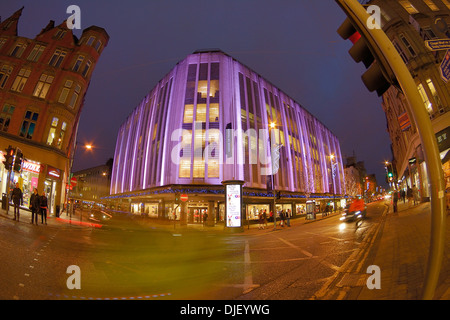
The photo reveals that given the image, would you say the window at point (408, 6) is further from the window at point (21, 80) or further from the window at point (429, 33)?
the window at point (21, 80)

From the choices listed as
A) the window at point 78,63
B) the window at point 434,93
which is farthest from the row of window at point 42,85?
the window at point 434,93

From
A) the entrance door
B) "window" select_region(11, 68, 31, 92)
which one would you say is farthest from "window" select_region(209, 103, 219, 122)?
"window" select_region(11, 68, 31, 92)

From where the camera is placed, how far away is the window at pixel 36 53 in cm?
2256

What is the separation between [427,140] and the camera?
8.36 feet

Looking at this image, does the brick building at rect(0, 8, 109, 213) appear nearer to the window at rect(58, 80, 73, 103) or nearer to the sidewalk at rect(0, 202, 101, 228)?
Result: the window at rect(58, 80, 73, 103)

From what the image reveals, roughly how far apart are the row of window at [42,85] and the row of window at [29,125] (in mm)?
1980

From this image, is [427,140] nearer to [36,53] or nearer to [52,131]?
[52,131]

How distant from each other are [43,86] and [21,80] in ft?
6.13

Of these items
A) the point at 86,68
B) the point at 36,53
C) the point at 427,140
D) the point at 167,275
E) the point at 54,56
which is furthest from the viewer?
the point at 86,68

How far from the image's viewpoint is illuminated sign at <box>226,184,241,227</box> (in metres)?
20.8

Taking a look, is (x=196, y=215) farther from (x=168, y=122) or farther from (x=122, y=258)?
(x=122, y=258)

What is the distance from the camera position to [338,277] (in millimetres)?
5004

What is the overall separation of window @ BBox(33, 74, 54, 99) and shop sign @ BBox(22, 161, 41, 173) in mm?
6876

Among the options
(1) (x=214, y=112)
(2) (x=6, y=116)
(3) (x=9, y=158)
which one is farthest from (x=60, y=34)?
(1) (x=214, y=112)
